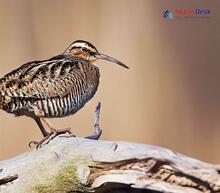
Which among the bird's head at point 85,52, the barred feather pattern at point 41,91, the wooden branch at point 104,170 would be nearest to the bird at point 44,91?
the barred feather pattern at point 41,91

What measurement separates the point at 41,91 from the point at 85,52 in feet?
1.63

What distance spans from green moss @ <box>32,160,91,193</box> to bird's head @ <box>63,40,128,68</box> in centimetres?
120

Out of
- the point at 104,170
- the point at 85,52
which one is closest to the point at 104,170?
the point at 104,170

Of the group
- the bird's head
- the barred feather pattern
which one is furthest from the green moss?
the bird's head

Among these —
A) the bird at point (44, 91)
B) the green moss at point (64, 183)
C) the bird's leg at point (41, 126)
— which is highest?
the bird at point (44, 91)

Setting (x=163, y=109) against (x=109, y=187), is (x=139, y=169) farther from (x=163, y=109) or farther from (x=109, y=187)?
(x=163, y=109)

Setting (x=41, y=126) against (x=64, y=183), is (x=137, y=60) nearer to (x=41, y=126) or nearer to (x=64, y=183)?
(x=41, y=126)

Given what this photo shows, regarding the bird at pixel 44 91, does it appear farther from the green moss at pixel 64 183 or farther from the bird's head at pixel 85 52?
the green moss at pixel 64 183

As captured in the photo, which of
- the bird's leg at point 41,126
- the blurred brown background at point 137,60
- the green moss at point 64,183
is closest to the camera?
the green moss at point 64,183

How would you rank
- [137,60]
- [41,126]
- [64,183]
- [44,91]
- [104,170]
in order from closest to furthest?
[104,170], [64,183], [44,91], [41,126], [137,60]

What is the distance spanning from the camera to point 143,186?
7.49 feet

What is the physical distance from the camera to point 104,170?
7.84 feet

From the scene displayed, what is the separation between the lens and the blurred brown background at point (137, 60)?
12.9 ft

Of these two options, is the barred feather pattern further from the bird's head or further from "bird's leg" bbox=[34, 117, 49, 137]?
the bird's head
